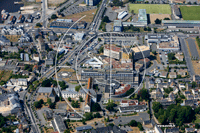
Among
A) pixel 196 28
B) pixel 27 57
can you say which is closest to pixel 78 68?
pixel 27 57

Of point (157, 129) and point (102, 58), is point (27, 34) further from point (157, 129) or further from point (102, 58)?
point (157, 129)

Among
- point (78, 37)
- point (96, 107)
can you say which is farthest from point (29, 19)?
point (96, 107)

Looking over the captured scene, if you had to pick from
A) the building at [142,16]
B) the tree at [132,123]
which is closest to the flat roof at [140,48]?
the building at [142,16]

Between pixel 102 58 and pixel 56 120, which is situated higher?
pixel 102 58

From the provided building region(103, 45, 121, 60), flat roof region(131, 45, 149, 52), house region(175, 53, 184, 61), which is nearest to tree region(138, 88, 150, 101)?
building region(103, 45, 121, 60)

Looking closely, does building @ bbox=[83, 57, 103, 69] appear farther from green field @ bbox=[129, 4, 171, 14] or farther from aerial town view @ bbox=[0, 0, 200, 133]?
green field @ bbox=[129, 4, 171, 14]

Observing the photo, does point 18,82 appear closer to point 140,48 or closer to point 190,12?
point 140,48

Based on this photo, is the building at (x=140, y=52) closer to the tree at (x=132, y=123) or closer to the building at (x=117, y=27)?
the building at (x=117, y=27)
